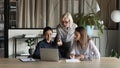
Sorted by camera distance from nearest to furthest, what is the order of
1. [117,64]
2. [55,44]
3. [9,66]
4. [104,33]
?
[9,66], [117,64], [55,44], [104,33]

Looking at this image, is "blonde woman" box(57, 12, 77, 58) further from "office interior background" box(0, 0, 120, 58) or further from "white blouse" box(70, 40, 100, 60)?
"office interior background" box(0, 0, 120, 58)

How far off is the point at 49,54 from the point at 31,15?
9.07ft

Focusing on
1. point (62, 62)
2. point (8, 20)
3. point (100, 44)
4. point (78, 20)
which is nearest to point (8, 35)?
point (8, 20)

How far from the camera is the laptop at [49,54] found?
370cm

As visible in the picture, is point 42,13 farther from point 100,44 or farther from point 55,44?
point 55,44

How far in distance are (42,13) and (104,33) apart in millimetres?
1496

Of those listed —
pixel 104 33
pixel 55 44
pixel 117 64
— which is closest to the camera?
pixel 117 64

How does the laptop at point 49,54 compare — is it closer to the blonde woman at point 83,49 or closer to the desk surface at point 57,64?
the desk surface at point 57,64

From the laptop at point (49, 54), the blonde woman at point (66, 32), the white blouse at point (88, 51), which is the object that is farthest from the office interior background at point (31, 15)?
the laptop at point (49, 54)

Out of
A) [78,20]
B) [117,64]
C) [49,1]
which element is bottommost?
[117,64]

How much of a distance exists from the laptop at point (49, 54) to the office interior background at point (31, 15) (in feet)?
8.14

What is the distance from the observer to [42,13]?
6.44 metres

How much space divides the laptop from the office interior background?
248 cm

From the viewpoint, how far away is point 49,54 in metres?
3.76
